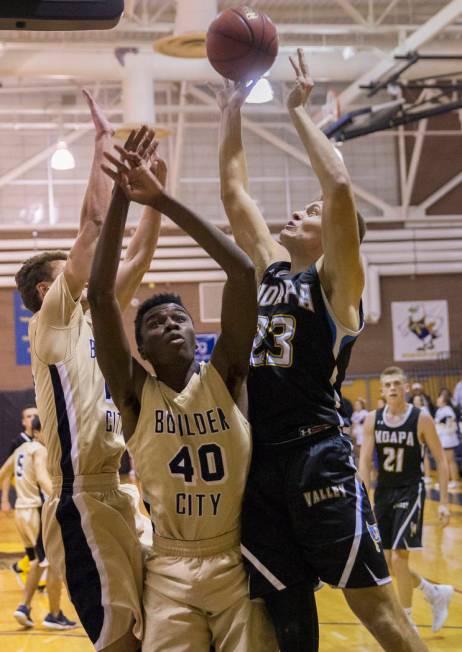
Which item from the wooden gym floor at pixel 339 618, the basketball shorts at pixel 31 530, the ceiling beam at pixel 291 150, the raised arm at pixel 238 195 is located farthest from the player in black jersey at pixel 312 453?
the ceiling beam at pixel 291 150

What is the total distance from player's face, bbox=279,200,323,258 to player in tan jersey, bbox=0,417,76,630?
16.7 feet

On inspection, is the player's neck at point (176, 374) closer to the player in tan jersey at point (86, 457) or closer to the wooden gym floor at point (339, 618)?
the player in tan jersey at point (86, 457)

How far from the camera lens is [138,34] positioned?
18406 mm

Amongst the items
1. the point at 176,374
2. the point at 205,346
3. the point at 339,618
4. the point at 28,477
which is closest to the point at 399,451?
the point at 339,618

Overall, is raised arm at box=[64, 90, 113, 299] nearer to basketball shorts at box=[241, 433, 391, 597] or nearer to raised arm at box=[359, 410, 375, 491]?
basketball shorts at box=[241, 433, 391, 597]

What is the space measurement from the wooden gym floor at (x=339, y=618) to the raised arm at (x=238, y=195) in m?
3.64

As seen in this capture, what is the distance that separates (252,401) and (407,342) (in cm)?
1888

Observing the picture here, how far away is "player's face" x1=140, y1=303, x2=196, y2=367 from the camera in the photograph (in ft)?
11.4

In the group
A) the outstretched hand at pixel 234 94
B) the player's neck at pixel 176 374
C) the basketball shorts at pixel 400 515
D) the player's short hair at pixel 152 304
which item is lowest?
the basketball shorts at pixel 400 515

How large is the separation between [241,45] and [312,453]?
1.83 metres

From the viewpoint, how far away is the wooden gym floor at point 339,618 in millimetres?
6977

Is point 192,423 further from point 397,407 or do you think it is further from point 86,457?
point 397,407

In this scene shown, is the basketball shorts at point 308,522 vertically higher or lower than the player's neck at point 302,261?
lower

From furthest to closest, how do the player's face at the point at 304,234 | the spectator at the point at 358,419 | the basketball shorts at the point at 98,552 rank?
the spectator at the point at 358,419 < the player's face at the point at 304,234 < the basketball shorts at the point at 98,552
